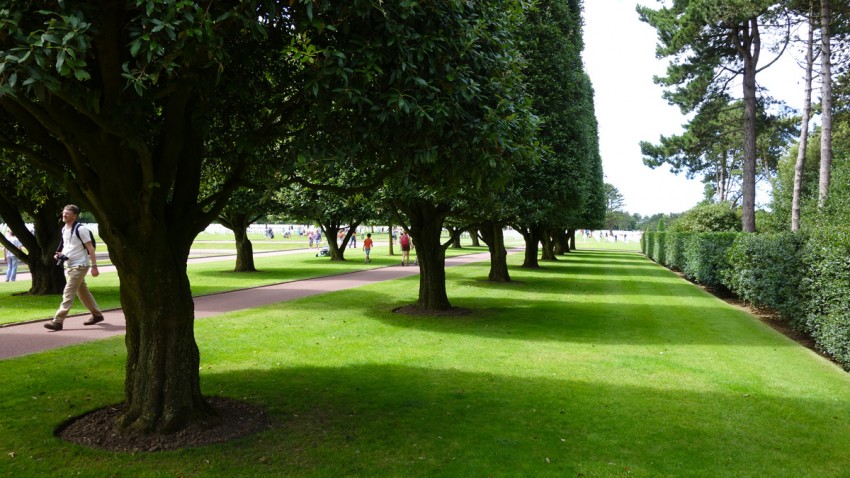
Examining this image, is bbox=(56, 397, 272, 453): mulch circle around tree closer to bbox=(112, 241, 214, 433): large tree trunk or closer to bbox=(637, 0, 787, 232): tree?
bbox=(112, 241, 214, 433): large tree trunk

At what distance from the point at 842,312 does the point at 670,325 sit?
4065 millimetres

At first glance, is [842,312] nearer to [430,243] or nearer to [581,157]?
[430,243]

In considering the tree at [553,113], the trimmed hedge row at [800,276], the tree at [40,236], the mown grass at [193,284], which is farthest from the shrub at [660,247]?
the tree at [40,236]

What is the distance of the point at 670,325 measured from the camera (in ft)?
41.3

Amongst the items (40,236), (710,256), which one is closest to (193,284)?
(40,236)

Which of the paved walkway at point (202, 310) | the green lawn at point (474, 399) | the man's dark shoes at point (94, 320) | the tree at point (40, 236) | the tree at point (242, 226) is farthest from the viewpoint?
the tree at point (242, 226)

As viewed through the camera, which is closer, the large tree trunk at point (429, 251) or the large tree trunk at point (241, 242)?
the large tree trunk at point (429, 251)

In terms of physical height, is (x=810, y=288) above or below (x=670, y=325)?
above

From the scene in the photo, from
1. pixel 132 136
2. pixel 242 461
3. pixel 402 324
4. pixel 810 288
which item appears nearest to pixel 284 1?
pixel 132 136

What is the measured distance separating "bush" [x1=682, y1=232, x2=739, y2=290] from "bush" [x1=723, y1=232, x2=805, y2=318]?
1.98 m

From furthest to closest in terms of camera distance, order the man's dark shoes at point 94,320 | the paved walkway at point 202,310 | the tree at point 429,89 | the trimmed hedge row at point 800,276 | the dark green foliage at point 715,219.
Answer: the dark green foliage at point 715,219
the man's dark shoes at point 94,320
the paved walkway at point 202,310
the trimmed hedge row at point 800,276
the tree at point 429,89

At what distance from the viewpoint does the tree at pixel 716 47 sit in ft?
71.6

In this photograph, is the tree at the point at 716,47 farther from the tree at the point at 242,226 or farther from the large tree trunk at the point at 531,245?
the tree at the point at 242,226

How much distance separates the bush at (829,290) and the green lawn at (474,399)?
16.2 inches
